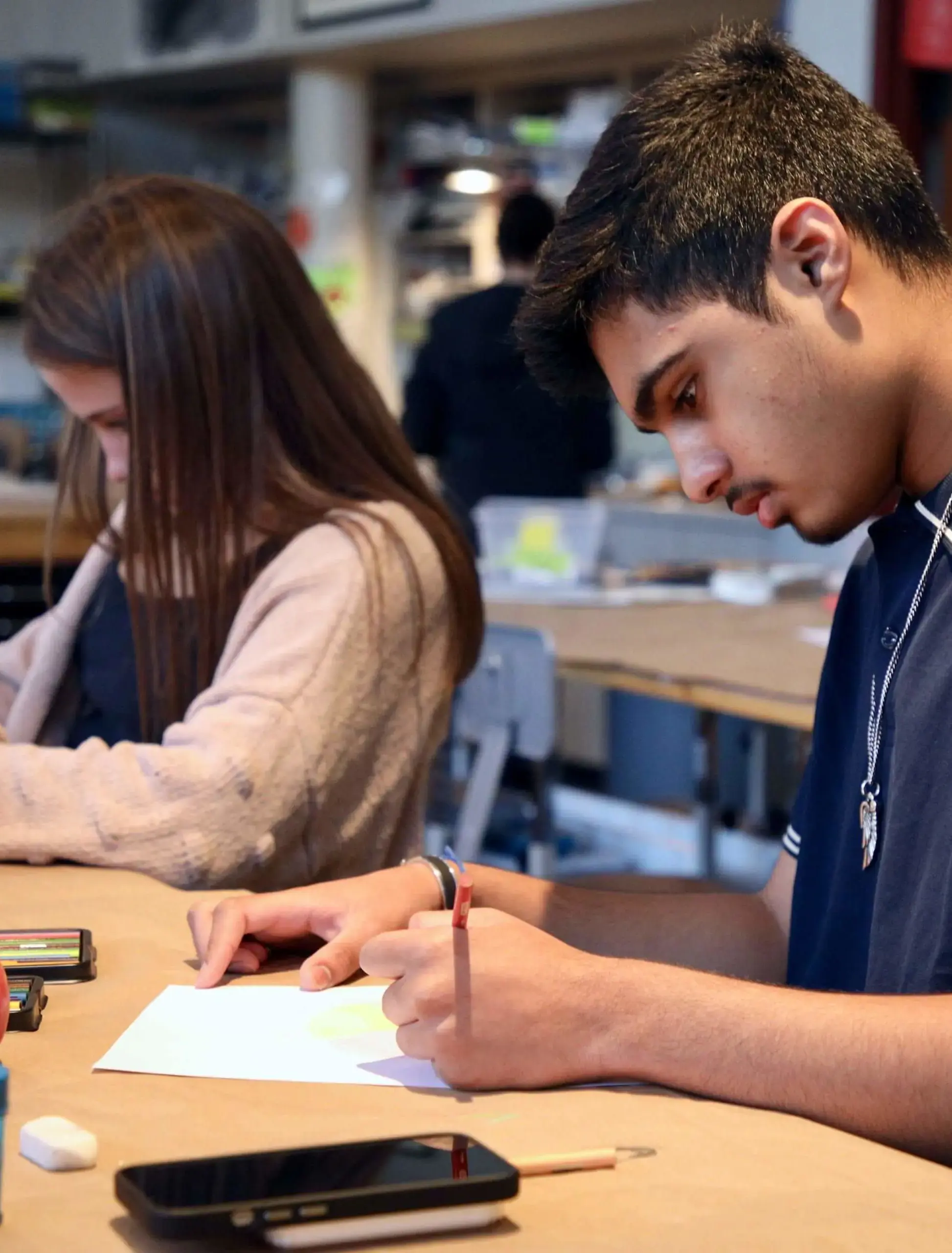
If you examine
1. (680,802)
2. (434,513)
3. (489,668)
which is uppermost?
(434,513)

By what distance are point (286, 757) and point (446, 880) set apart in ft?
0.96

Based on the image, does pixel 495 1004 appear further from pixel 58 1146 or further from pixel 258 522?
pixel 258 522

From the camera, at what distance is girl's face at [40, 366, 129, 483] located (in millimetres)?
1691

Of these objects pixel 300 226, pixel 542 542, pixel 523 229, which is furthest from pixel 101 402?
pixel 300 226

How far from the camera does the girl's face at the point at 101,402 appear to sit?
1691 mm

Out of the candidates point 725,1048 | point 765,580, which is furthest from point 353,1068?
point 765,580

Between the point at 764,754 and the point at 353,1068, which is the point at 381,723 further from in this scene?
the point at 764,754

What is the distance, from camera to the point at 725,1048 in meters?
0.93

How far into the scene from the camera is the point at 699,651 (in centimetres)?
293

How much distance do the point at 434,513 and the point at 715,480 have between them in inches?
23.0

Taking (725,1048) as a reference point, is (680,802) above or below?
below

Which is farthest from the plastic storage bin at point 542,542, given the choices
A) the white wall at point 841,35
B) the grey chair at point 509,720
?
the white wall at point 841,35

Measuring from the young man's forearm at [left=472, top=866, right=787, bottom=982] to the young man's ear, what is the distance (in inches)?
20.0

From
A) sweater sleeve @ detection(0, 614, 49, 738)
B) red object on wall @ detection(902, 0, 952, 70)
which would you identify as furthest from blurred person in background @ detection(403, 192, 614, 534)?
sweater sleeve @ detection(0, 614, 49, 738)
